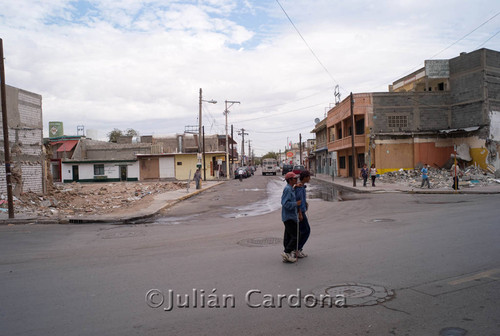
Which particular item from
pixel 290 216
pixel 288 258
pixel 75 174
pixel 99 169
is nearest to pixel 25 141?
pixel 290 216

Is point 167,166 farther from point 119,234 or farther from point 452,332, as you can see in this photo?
point 452,332

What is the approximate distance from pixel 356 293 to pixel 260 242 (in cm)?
378

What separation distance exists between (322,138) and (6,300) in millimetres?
56505

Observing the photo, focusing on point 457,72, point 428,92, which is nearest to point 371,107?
point 428,92

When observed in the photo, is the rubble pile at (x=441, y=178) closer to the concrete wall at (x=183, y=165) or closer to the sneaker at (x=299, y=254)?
the sneaker at (x=299, y=254)

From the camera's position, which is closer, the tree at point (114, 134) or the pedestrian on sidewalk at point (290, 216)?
the pedestrian on sidewalk at point (290, 216)

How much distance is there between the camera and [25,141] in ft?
61.3

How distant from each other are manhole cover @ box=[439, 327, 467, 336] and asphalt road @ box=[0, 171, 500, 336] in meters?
0.07

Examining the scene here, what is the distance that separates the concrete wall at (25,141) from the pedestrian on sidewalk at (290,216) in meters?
16.0

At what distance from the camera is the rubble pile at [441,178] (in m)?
26.4

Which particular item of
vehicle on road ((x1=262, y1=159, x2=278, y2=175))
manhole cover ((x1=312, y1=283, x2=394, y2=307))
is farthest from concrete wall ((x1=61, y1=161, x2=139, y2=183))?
manhole cover ((x1=312, y1=283, x2=394, y2=307))

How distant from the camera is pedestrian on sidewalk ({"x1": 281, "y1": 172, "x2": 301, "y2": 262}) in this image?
650cm

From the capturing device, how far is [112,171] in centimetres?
5181

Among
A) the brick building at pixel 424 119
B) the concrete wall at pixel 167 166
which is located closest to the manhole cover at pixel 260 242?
the brick building at pixel 424 119
